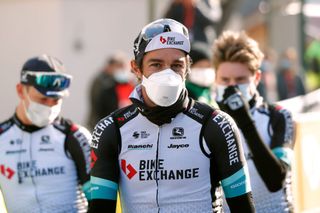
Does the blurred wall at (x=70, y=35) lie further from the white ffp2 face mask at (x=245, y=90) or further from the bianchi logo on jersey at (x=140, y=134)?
the bianchi logo on jersey at (x=140, y=134)

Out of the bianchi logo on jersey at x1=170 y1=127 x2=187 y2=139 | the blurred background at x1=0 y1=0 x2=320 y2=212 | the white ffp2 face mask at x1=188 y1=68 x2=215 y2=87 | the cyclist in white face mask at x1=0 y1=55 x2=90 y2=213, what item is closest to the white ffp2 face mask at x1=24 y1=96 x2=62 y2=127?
the cyclist in white face mask at x1=0 y1=55 x2=90 y2=213

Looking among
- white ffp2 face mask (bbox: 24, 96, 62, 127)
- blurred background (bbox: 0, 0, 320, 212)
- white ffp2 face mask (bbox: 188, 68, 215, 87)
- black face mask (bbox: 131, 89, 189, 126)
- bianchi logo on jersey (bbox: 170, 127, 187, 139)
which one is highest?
blurred background (bbox: 0, 0, 320, 212)

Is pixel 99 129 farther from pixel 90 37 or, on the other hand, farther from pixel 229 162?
pixel 90 37

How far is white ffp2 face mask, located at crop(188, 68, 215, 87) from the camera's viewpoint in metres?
7.59

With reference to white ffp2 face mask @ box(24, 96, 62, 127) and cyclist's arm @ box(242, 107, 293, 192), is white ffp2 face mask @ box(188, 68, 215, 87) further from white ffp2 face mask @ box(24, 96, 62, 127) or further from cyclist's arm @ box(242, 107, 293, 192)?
cyclist's arm @ box(242, 107, 293, 192)

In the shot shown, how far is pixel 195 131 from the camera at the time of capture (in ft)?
14.5

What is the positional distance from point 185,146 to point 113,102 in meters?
7.84

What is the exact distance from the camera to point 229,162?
4344 mm

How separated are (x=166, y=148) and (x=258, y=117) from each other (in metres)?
1.51

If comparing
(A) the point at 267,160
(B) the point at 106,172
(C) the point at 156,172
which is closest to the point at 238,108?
(A) the point at 267,160

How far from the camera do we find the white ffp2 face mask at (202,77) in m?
7.59

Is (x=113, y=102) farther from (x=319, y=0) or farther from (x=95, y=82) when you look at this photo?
(x=319, y=0)

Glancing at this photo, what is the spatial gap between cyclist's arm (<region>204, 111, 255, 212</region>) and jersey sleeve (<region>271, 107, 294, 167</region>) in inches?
48.9

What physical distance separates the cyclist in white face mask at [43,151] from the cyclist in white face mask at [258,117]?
107cm
